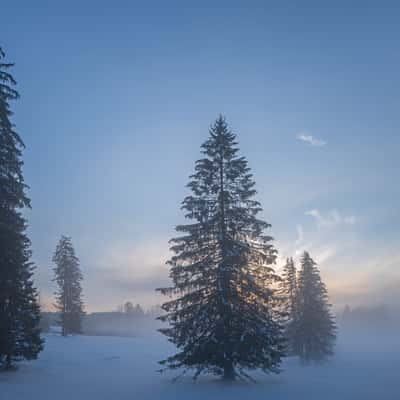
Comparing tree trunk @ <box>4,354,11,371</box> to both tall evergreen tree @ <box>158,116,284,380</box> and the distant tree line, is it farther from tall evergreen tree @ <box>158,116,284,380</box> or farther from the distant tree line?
tall evergreen tree @ <box>158,116,284,380</box>

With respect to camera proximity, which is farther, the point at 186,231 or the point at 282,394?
the point at 186,231

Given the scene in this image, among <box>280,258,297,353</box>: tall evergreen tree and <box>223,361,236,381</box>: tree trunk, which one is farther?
<box>280,258,297,353</box>: tall evergreen tree

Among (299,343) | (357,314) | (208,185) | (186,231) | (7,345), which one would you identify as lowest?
(357,314)

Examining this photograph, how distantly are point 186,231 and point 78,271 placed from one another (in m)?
36.7

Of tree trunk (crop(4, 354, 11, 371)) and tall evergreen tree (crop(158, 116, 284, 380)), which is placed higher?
tall evergreen tree (crop(158, 116, 284, 380))

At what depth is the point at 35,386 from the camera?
50.5ft

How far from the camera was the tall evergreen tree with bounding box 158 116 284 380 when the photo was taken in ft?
55.8

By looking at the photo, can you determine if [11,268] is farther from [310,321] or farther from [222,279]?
[310,321]

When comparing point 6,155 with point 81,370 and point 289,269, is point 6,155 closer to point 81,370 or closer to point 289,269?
point 81,370

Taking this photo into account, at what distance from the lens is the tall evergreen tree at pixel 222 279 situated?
1700 centimetres

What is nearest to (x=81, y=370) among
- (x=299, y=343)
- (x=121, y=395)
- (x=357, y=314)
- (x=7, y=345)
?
(x=7, y=345)

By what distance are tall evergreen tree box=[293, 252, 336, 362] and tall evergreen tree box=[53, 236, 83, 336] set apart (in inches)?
1226

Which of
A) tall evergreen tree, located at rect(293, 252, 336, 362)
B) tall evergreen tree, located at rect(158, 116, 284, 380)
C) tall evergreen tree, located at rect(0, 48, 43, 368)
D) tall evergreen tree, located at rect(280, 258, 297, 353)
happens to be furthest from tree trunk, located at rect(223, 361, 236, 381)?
tall evergreen tree, located at rect(280, 258, 297, 353)

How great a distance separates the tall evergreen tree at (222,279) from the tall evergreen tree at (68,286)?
3532 centimetres
